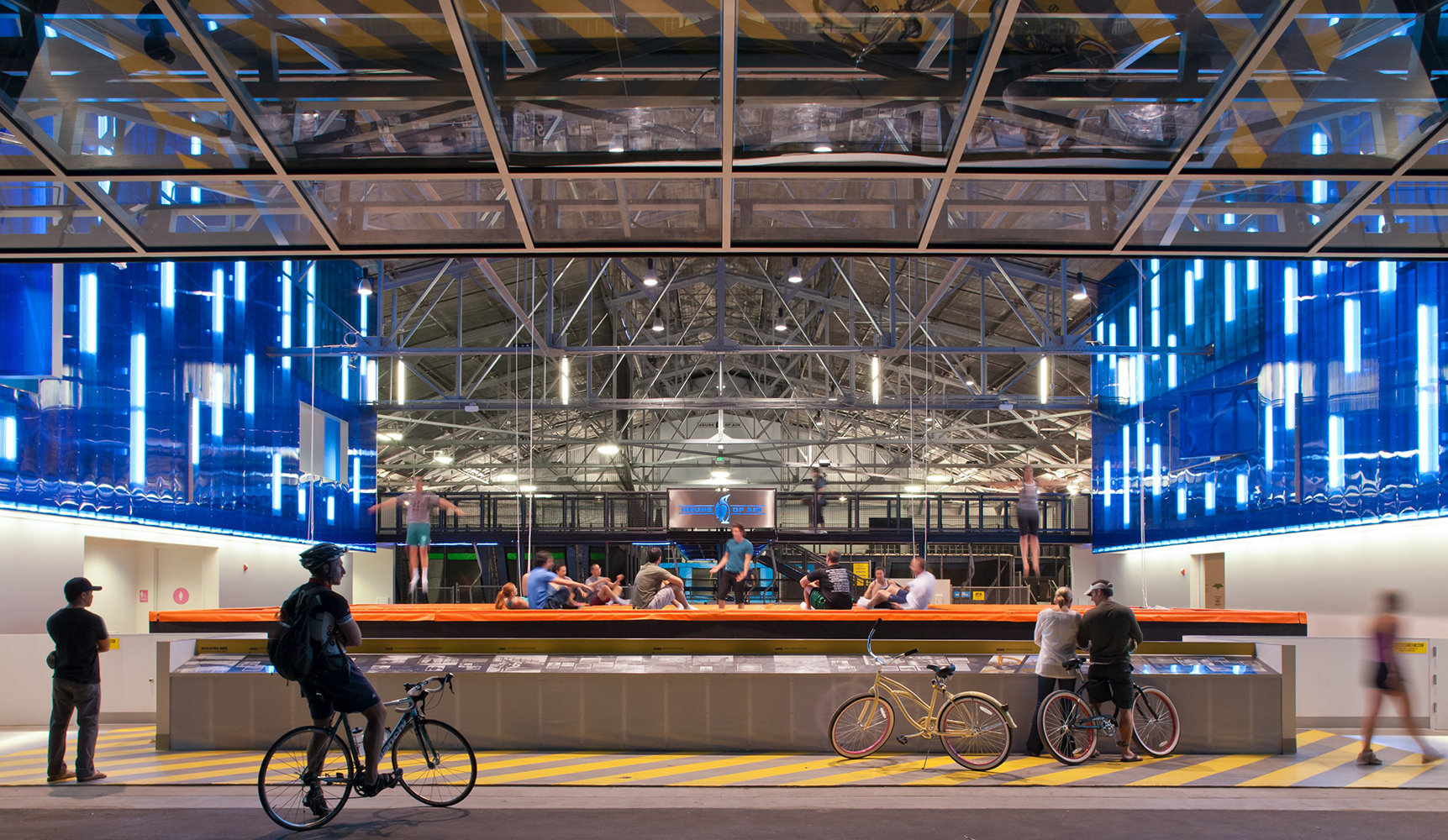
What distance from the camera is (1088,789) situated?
8273 millimetres

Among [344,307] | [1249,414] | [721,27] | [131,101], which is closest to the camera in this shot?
[721,27]

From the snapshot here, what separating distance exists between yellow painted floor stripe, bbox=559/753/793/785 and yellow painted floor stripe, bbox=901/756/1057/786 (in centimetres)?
160

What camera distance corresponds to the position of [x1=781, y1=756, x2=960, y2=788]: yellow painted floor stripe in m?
8.53

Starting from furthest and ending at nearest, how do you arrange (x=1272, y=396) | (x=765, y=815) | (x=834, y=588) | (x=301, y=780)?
(x=1272, y=396)
(x=834, y=588)
(x=765, y=815)
(x=301, y=780)

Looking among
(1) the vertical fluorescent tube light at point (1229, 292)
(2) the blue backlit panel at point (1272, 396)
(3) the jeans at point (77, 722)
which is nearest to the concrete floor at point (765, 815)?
(3) the jeans at point (77, 722)

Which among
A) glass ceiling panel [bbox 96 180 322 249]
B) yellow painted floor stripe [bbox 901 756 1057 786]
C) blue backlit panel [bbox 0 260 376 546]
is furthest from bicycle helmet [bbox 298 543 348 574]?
blue backlit panel [bbox 0 260 376 546]

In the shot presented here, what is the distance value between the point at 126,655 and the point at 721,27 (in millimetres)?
10817

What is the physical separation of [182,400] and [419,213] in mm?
12368

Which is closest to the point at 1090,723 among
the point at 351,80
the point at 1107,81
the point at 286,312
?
the point at 1107,81

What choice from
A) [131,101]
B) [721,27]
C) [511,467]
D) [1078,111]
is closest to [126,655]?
[131,101]

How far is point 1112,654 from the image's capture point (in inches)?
379

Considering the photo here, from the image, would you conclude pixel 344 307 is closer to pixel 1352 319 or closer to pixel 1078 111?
pixel 1352 319

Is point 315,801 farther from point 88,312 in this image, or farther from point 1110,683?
point 88,312

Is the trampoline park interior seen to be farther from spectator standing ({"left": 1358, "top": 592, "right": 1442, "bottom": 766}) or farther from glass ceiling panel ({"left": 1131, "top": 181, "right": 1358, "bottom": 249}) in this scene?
spectator standing ({"left": 1358, "top": 592, "right": 1442, "bottom": 766})
